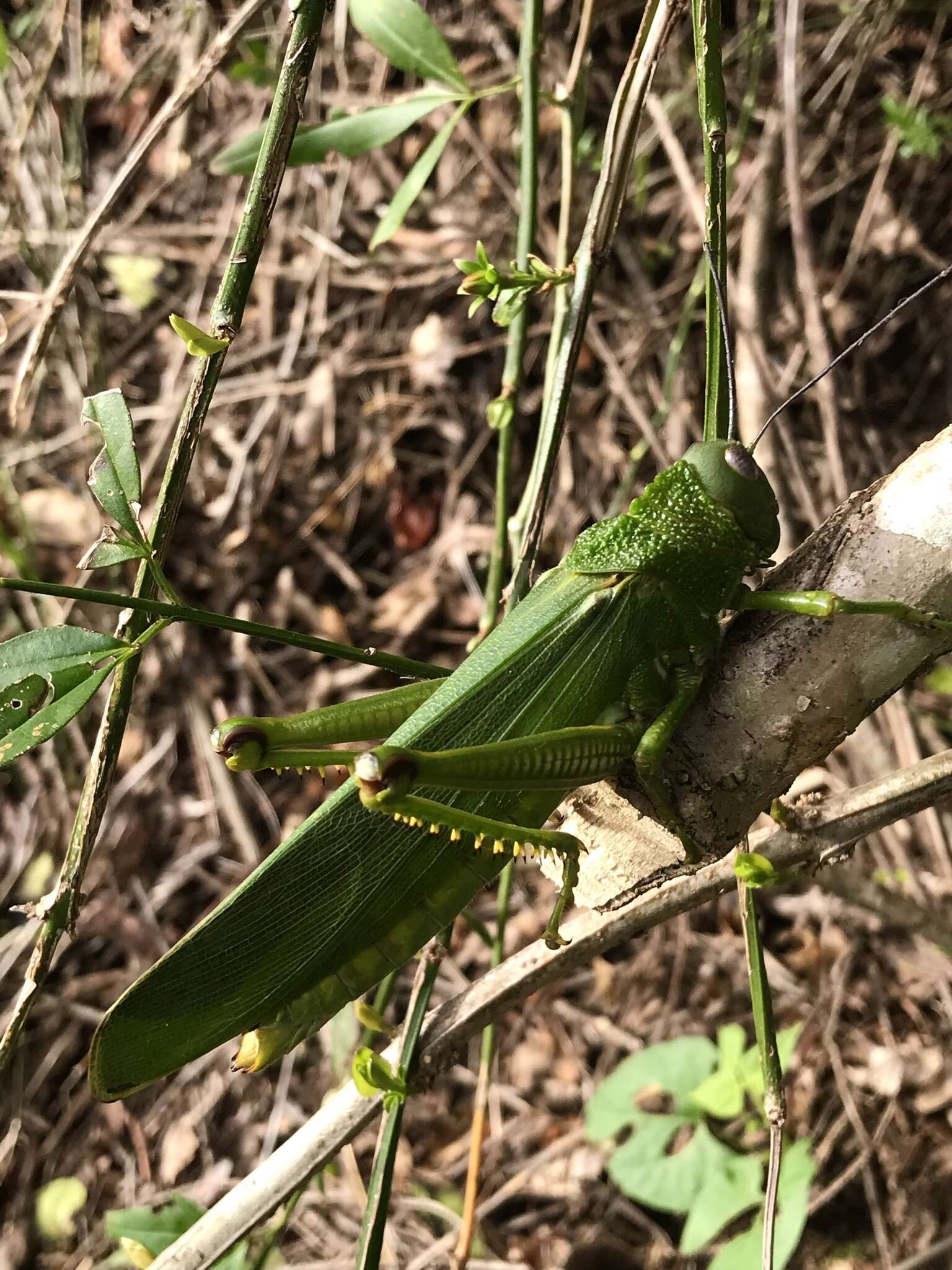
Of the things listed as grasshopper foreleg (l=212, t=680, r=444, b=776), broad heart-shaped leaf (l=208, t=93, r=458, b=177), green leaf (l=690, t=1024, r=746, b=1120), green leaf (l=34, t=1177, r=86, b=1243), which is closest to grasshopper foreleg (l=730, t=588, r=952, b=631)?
grasshopper foreleg (l=212, t=680, r=444, b=776)

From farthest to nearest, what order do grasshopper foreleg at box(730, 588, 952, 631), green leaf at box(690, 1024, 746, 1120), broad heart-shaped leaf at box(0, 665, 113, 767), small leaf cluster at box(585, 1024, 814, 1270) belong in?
1. green leaf at box(690, 1024, 746, 1120)
2. small leaf cluster at box(585, 1024, 814, 1270)
3. broad heart-shaped leaf at box(0, 665, 113, 767)
4. grasshopper foreleg at box(730, 588, 952, 631)

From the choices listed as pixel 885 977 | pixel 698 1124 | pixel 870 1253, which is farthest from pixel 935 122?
pixel 870 1253

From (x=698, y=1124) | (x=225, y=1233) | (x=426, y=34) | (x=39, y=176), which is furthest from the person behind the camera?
(x=39, y=176)

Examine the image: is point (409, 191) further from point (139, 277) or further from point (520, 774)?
point (139, 277)

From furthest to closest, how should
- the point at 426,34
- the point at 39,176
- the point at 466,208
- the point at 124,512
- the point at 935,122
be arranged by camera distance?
the point at 39,176 < the point at 466,208 < the point at 935,122 < the point at 426,34 < the point at 124,512

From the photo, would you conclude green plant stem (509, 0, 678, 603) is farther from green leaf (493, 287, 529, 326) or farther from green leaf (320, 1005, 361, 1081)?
green leaf (320, 1005, 361, 1081)

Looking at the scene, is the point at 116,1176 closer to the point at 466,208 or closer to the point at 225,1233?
the point at 225,1233
